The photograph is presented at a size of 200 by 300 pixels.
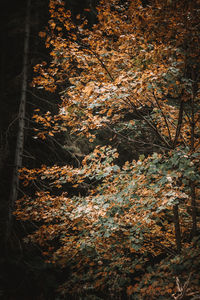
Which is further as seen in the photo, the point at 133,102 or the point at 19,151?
the point at 19,151

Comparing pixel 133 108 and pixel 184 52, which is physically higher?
pixel 184 52

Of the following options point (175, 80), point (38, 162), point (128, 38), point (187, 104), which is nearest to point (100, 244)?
point (175, 80)

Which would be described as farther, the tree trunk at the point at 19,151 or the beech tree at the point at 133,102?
the tree trunk at the point at 19,151

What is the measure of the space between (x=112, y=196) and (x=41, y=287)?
368 centimetres

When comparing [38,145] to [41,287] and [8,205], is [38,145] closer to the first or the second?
[8,205]

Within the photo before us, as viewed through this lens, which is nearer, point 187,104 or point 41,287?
point 187,104

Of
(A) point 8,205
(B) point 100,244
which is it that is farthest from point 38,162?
(B) point 100,244

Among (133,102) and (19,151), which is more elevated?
(133,102)

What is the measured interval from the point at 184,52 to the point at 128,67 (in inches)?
38.6

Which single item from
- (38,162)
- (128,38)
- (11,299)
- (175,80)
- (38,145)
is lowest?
(11,299)

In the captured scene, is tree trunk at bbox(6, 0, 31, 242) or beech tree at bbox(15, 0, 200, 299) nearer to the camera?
beech tree at bbox(15, 0, 200, 299)

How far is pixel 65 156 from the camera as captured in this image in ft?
23.2

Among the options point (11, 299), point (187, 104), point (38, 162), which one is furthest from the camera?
point (38, 162)

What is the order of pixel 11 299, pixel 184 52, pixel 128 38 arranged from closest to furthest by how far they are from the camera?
1. pixel 184 52
2. pixel 128 38
3. pixel 11 299
